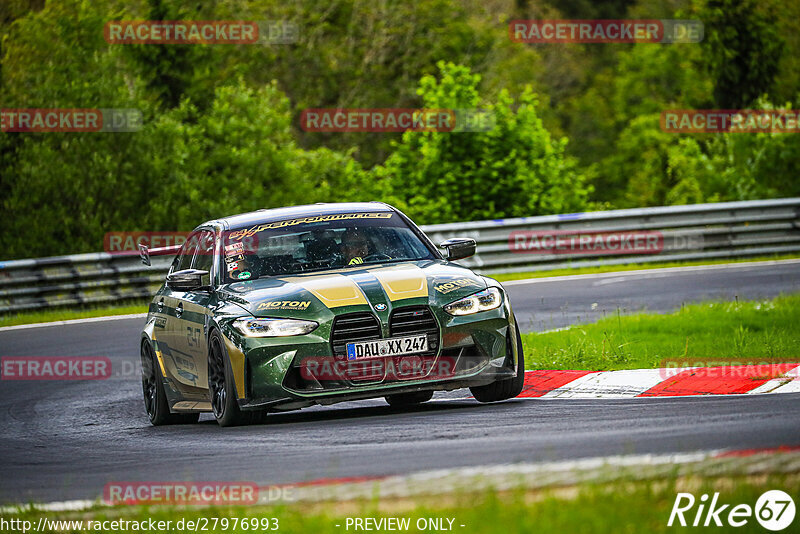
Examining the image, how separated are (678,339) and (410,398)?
9.36 feet

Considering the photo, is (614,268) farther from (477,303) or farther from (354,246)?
(477,303)

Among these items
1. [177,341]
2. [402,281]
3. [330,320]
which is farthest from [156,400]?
[402,281]

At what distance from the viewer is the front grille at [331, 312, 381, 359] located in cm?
922

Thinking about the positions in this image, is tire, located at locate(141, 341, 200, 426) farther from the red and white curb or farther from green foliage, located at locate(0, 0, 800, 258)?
green foliage, located at locate(0, 0, 800, 258)

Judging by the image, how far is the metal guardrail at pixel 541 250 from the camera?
2122 centimetres

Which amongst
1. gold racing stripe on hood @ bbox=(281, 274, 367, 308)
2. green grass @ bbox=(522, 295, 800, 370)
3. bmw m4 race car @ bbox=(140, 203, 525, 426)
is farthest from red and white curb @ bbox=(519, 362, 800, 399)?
gold racing stripe on hood @ bbox=(281, 274, 367, 308)

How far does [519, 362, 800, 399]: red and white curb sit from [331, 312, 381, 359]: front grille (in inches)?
67.3

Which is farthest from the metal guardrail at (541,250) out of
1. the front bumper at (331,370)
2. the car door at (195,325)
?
the front bumper at (331,370)

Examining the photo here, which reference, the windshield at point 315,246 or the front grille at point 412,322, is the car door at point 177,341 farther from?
the front grille at point 412,322

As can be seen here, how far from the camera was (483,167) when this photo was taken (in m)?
29.2

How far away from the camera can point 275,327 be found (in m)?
9.30

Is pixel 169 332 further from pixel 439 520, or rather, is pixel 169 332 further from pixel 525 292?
pixel 525 292

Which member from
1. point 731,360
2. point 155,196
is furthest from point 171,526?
point 155,196

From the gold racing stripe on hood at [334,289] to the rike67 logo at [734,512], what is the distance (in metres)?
4.35
